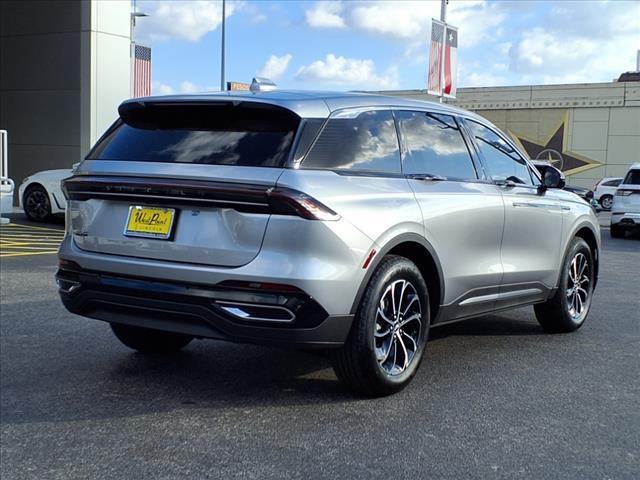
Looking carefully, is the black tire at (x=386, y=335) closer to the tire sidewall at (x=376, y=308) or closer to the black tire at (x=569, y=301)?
the tire sidewall at (x=376, y=308)

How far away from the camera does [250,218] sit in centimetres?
388

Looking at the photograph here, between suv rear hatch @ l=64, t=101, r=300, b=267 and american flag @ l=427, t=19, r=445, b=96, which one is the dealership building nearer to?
american flag @ l=427, t=19, r=445, b=96

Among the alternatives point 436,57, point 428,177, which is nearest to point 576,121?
point 436,57

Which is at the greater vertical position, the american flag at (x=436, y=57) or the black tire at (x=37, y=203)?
the american flag at (x=436, y=57)

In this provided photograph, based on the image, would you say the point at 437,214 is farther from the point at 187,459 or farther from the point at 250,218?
the point at 187,459

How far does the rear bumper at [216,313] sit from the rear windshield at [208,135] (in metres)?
0.67

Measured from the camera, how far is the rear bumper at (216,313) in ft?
12.7

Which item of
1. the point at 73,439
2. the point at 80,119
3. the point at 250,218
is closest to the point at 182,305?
the point at 250,218

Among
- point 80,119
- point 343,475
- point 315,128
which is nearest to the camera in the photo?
point 343,475

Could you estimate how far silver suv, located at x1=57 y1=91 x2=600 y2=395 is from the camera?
153 inches

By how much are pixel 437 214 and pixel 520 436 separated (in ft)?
4.69

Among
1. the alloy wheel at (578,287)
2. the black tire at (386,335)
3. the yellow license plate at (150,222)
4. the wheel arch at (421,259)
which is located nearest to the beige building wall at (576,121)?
the alloy wheel at (578,287)

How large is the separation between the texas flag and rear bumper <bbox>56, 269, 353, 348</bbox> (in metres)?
14.8

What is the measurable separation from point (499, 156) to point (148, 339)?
2819mm
